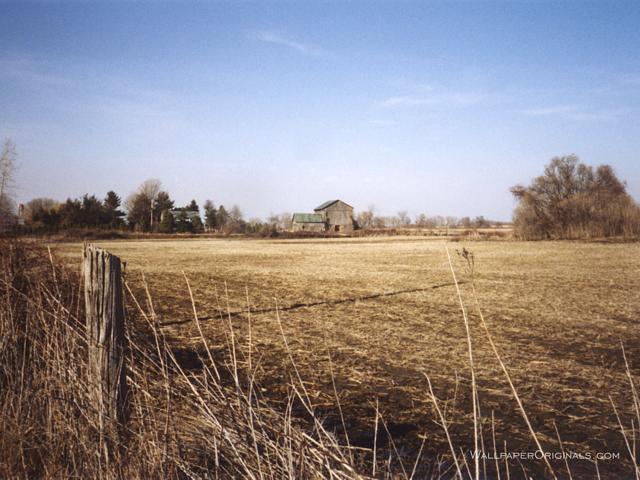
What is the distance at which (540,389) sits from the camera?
185 inches

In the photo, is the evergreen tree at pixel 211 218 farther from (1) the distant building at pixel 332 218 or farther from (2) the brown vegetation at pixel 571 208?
(2) the brown vegetation at pixel 571 208

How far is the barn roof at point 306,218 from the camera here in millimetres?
91125

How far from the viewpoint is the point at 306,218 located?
91.8 meters

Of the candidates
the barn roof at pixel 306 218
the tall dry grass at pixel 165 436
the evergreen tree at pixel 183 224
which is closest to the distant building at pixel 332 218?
the barn roof at pixel 306 218

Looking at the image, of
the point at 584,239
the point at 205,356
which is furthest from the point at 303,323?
the point at 584,239

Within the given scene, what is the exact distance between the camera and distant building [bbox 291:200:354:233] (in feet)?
299

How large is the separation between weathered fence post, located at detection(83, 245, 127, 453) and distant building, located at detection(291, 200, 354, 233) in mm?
88153

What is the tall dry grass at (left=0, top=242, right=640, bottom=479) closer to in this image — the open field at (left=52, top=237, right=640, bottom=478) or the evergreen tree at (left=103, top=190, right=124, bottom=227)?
the open field at (left=52, top=237, right=640, bottom=478)

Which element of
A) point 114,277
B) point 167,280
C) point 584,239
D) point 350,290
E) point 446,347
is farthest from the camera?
point 584,239

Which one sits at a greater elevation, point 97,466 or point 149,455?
point 149,455

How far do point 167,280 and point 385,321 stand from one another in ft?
30.1

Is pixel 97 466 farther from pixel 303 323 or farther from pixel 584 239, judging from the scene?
pixel 584 239

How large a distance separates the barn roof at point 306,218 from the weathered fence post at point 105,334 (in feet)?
289

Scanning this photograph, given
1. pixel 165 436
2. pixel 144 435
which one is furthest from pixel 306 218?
pixel 165 436
